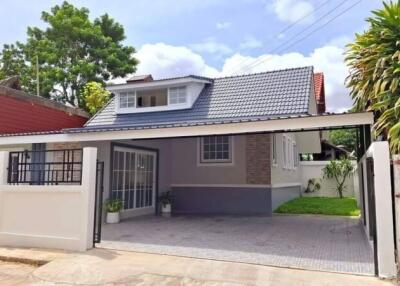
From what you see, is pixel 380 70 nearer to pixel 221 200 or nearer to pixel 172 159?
pixel 221 200

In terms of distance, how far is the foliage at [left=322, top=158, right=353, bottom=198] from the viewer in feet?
72.3

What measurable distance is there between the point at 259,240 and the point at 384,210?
3.89 meters

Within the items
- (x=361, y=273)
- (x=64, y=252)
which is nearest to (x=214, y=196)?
(x=64, y=252)

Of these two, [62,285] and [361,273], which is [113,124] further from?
[361,273]

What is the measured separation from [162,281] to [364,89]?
574 centimetres

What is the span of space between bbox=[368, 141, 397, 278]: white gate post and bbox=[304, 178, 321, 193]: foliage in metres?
17.5

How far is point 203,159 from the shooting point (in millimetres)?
16750

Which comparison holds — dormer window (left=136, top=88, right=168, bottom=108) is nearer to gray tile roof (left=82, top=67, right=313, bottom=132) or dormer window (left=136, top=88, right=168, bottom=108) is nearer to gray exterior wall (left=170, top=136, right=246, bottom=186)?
gray tile roof (left=82, top=67, right=313, bottom=132)

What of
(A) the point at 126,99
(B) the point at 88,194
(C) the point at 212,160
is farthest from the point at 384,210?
(A) the point at 126,99

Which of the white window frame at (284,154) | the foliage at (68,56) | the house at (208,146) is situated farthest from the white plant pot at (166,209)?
the foliage at (68,56)

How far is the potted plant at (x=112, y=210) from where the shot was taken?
41.3 ft

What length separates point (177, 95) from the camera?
55.0 feet

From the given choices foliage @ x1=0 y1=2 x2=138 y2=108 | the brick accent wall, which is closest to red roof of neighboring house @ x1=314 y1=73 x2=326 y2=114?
the brick accent wall

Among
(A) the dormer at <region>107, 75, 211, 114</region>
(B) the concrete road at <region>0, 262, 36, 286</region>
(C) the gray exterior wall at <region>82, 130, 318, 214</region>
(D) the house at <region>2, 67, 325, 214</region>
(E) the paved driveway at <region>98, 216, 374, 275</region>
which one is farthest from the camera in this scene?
(A) the dormer at <region>107, 75, 211, 114</region>
